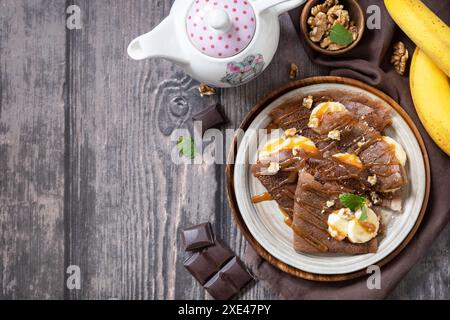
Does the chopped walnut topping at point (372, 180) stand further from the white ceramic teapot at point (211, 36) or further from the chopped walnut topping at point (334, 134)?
the white ceramic teapot at point (211, 36)

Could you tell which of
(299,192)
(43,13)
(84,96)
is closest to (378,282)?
(299,192)

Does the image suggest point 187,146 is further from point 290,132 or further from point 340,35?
point 340,35

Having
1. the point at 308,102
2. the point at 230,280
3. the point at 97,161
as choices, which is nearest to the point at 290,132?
the point at 308,102

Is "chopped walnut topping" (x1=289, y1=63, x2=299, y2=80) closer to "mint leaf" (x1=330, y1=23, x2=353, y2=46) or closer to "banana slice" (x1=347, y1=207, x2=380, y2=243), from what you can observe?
"mint leaf" (x1=330, y1=23, x2=353, y2=46)

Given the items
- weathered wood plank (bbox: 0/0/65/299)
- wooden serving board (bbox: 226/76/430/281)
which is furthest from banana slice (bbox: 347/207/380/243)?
weathered wood plank (bbox: 0/0/65/299)

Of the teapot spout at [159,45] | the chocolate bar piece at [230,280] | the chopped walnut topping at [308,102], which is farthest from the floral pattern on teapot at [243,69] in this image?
the chocolate bar piece at [230,280]
